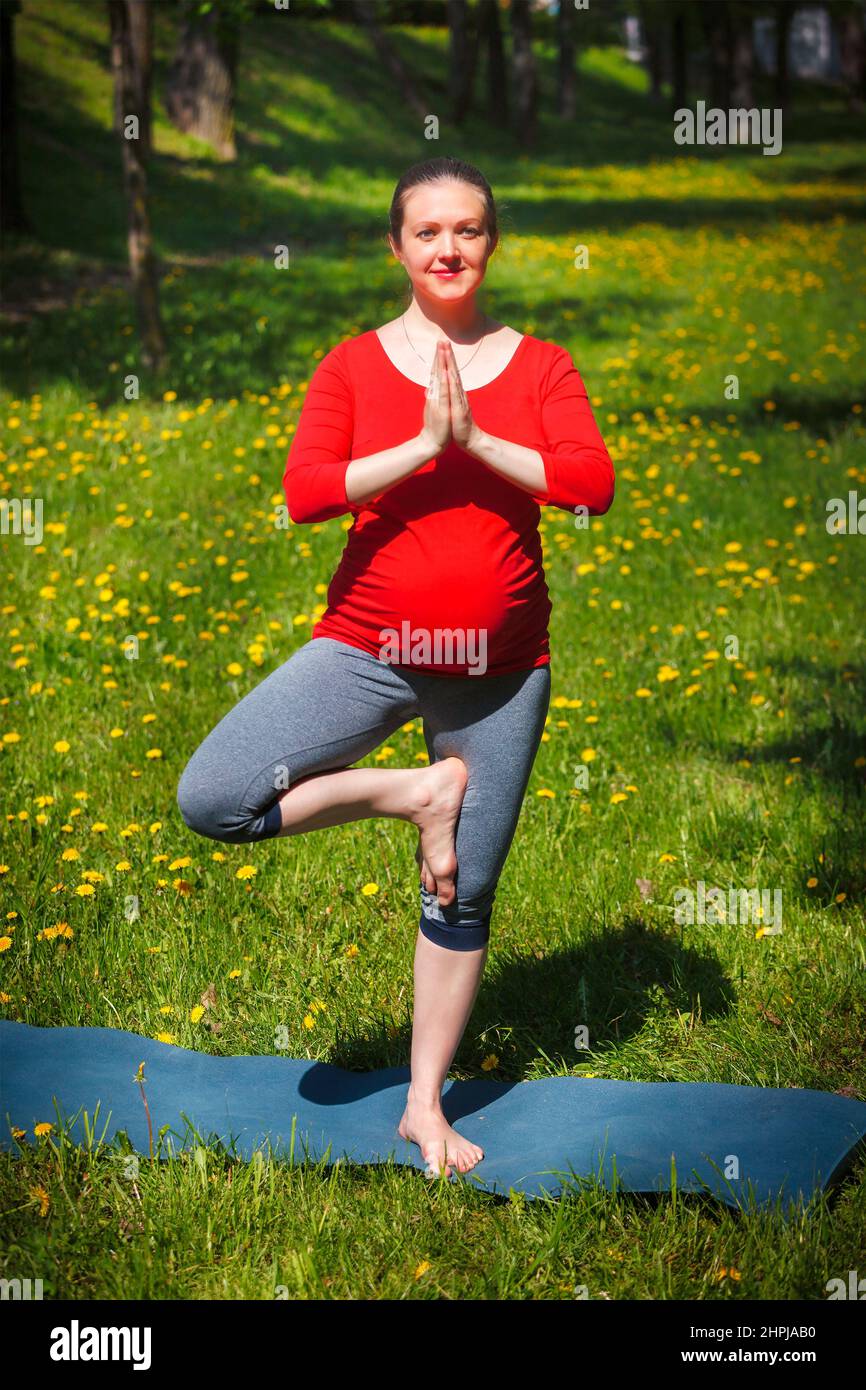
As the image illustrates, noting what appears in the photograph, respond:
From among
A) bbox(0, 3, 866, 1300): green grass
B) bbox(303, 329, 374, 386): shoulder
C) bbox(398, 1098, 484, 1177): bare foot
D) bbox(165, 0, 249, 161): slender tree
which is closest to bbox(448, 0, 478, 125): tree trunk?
bbox(165, 0, 249, 161): slender tree

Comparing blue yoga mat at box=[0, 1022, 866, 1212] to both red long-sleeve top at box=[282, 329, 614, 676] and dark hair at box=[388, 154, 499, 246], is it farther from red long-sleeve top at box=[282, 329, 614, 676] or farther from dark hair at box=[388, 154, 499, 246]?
dark hair at box=[388, 154, 499, 246]

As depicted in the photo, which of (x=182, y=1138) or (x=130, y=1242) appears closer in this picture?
(x=130, y=1242)

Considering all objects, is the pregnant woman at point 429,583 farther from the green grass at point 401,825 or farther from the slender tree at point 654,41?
the slender tree at point 654,41

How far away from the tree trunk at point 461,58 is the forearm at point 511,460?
29.8 meters

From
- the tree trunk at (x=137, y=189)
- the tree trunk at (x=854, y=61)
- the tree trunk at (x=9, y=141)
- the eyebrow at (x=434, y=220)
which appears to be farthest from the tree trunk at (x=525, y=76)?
the eyebrow at (x=434, y=220)

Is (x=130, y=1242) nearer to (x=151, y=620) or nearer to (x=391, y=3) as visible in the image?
(x=151, y=620)

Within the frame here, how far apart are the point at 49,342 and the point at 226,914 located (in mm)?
7850

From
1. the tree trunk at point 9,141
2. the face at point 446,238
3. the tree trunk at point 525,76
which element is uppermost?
the tree trunk at point 525,76

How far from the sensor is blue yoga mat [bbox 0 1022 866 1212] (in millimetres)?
2994

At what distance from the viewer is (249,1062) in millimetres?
3520

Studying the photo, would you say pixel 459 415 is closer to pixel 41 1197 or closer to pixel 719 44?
pixel 41 1197

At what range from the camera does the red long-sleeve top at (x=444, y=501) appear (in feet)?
9.08

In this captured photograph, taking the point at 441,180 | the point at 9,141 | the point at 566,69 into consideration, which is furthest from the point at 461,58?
the point at 441,180

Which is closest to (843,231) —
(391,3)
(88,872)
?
(391,3)
